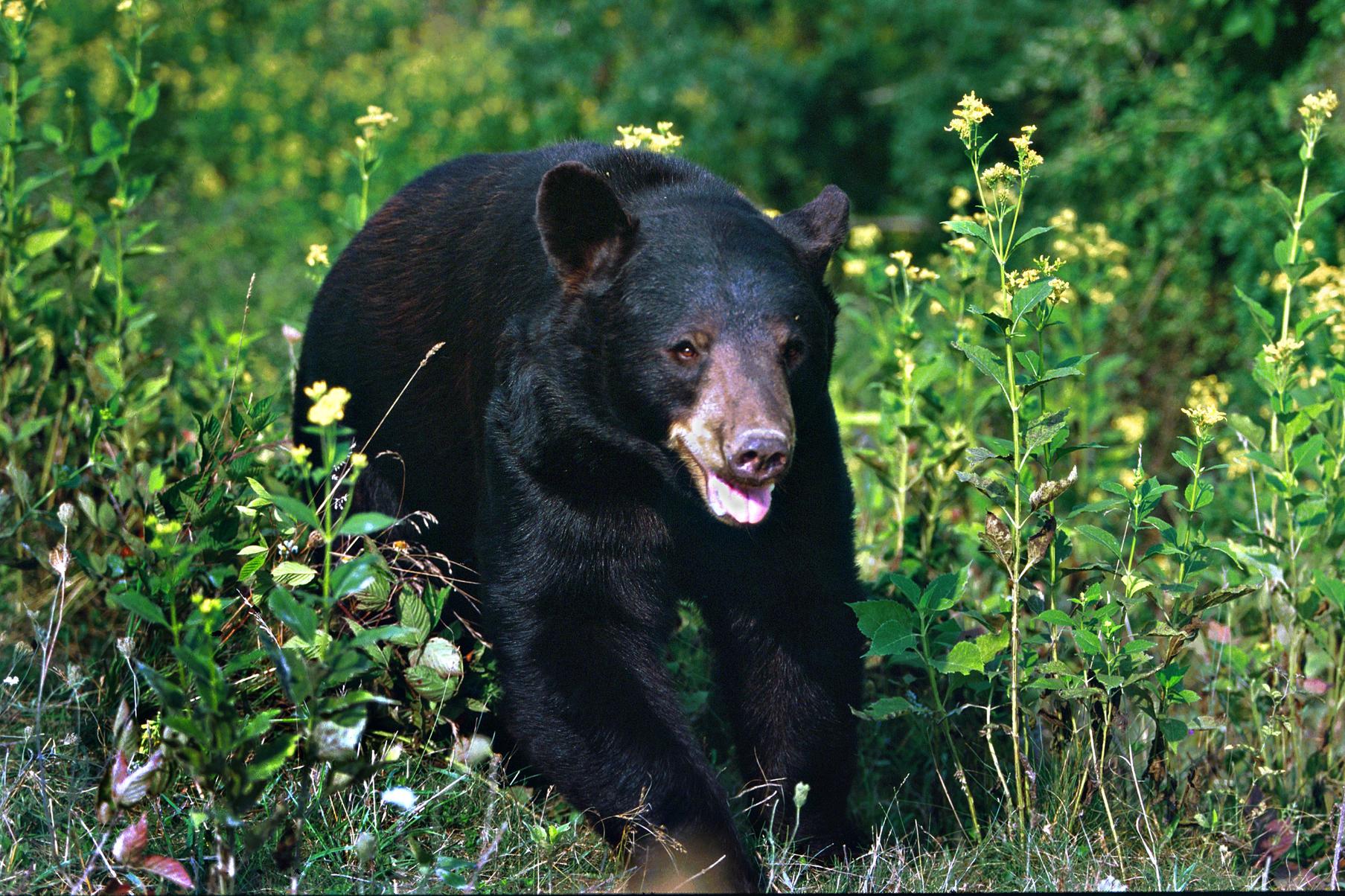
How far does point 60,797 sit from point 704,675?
192 cm

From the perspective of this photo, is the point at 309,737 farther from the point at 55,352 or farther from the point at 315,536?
the point at 55,352

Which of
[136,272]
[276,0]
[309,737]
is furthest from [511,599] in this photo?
[276,0]

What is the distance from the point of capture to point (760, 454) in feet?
10.1

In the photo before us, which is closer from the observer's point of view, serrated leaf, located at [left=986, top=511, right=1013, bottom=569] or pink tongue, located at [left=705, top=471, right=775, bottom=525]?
pink tongue, located at [left=705, top=471, right=775, bottom=525]

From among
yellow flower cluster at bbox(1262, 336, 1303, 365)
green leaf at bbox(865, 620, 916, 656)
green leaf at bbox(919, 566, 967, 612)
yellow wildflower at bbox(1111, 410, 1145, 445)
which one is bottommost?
yellow wildflower at bbox(1111, 410, 1145, 445)

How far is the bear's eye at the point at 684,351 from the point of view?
3.35 m

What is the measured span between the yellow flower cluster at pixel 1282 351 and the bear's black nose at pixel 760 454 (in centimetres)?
139

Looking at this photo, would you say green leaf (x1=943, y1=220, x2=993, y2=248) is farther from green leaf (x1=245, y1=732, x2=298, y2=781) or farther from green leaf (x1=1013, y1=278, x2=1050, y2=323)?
green leaf (x1=245, y1=732, x2=298, y2=781)

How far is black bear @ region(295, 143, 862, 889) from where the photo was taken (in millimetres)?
3293

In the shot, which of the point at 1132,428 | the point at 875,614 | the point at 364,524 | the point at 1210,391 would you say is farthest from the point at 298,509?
the point at 1210,391

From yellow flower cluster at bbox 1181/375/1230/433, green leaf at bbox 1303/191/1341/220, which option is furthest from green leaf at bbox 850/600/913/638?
green leaf at bbox 1303/191/1341/220

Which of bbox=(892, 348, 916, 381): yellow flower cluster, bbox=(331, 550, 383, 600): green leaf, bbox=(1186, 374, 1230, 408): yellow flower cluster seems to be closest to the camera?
bbox=(331, 550, 383, 600): green leaf

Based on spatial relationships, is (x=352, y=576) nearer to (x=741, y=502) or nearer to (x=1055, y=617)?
(x=741, y=502)

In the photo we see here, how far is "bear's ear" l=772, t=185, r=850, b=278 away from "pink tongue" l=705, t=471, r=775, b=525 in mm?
699
